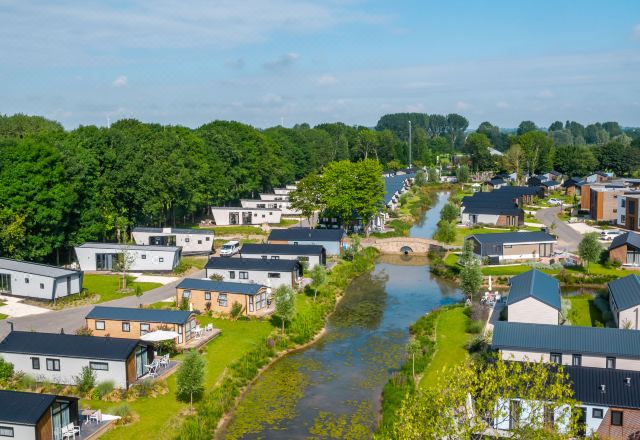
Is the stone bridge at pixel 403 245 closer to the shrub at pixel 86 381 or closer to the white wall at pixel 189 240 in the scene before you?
the white wall at pixel 189 240

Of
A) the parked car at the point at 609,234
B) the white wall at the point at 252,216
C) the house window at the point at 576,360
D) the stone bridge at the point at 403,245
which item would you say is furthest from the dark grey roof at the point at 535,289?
the white wall at the point at 252,216

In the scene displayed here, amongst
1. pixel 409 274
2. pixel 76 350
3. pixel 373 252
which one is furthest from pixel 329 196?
pixel 76 350

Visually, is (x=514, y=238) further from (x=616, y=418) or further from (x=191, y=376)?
(x=191, y=376)

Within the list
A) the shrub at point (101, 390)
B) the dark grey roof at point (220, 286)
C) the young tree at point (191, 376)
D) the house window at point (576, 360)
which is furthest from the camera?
the dark grey roof at point (220, 286)

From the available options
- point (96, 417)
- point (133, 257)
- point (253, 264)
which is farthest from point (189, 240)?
point (96, 417)

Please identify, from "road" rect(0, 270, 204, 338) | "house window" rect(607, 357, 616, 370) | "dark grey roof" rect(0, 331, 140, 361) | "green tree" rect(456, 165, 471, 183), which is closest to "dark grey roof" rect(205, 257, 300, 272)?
"road" rect(0, 270, 204, 338)
